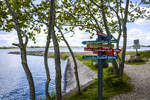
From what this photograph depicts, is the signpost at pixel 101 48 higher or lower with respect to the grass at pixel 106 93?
higher

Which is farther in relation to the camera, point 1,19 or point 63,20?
point 63,20

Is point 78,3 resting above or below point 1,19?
above

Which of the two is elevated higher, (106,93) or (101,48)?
(101,48)

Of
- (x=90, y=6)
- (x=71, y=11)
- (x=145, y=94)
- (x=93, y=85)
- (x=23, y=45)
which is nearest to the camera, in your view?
(x=23, y=45)

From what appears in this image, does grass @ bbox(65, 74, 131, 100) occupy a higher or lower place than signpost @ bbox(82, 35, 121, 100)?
lower

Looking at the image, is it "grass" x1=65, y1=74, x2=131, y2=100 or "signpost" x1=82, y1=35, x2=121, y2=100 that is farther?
"grass" x1=65, y1=74, x2=131, y2=100

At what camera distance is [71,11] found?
445 inches

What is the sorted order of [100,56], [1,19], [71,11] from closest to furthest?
[100,56] < [1,19] < [71,11]

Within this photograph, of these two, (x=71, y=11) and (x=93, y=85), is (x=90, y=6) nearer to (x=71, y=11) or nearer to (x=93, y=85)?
(x=71, y=11)

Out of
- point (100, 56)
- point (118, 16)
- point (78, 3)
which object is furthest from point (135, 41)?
point (100, 56)

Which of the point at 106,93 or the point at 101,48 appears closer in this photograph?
the point at 101,48

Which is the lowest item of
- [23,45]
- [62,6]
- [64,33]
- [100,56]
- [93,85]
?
[93,85]

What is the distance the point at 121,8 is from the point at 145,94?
6638 millimetres

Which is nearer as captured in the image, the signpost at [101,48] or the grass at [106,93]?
the signpost at [101,48]
